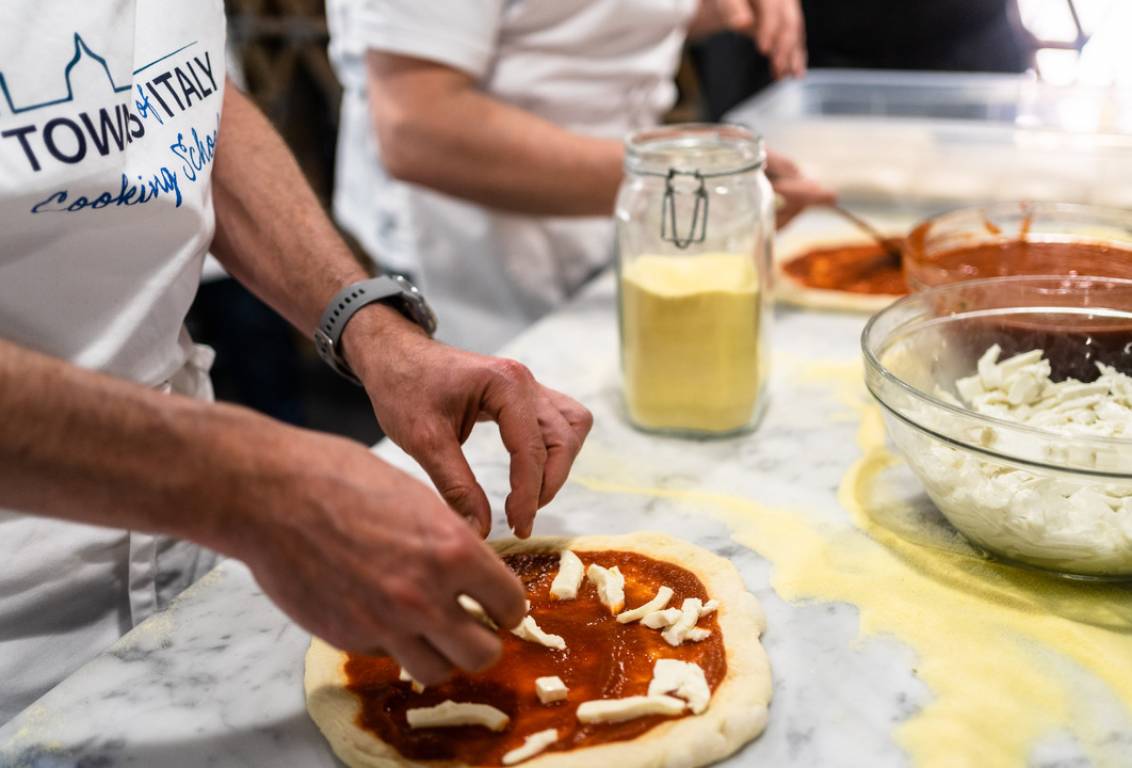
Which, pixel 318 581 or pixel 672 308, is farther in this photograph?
pixel 672 308

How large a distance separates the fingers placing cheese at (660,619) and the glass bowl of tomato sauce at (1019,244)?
659 mm

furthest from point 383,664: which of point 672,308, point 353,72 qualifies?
point 353,72

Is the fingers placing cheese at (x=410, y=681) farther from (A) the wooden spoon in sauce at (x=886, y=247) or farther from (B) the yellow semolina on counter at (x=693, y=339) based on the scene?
(A) the wooden spoon in sauce at (x=886, y=247)

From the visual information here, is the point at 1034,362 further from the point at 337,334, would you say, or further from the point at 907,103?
the point at 907,103

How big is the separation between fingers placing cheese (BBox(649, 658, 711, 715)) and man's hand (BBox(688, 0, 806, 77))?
1506mm

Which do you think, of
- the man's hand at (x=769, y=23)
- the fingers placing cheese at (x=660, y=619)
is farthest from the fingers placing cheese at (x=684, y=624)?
the man's hand at (x=769, y=23)

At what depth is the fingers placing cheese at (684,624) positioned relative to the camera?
80 centimetres

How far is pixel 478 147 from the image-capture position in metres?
1.53

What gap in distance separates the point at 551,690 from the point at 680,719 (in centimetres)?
10

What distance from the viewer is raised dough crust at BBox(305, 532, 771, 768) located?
690mm

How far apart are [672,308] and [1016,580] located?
0.45 meters

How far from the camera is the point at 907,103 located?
2182mm

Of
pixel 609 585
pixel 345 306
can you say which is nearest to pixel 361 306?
pixel 345 306

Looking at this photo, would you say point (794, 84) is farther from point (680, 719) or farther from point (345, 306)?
point (680, 719)
